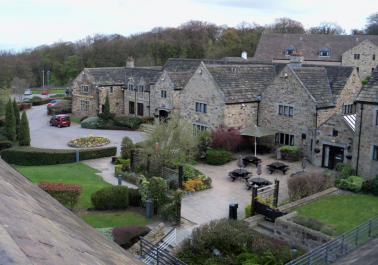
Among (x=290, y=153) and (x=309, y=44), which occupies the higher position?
(x=309, y=44)

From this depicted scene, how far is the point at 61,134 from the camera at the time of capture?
134 ft

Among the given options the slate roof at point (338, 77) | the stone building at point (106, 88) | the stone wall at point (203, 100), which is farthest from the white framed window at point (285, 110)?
the stone building at point (106, 88)

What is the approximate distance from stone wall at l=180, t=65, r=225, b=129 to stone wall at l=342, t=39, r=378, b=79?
36.2m

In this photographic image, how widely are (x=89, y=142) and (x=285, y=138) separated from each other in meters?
18.4

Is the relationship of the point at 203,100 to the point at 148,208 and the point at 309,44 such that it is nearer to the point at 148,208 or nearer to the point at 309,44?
the point at 148,208

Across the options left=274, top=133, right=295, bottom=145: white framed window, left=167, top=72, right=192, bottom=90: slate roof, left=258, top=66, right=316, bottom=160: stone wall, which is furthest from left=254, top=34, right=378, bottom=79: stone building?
left=274, top=133, right=295, bottom=145: white framed window

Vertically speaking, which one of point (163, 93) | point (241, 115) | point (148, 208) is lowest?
point (148, 208)

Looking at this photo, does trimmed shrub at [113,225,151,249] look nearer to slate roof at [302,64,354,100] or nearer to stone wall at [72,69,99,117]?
slate roof at [302,64,354,100]

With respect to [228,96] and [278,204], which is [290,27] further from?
[278,204]

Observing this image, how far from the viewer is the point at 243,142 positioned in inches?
1257

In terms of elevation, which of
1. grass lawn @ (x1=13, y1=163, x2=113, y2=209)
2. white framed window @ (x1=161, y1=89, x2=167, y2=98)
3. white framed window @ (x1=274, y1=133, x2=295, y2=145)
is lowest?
grass lawn @ (x1=13, y1=163, x2=113, y2=209)

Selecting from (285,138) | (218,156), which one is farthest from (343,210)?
(285,138)

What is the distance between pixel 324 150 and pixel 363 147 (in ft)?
12.9

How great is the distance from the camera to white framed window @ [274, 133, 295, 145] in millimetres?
30219
